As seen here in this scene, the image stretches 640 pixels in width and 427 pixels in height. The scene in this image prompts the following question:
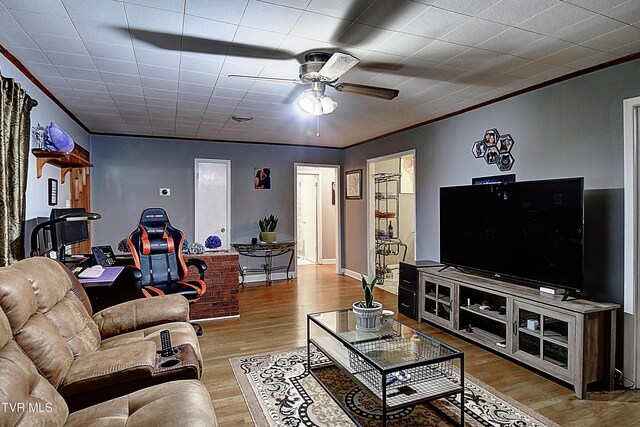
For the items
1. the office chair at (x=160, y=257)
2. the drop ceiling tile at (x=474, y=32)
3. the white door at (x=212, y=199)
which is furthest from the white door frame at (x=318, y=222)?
the drop ceiling tile at (x=474, y=32)

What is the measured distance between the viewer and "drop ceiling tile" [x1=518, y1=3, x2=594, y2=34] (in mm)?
2031

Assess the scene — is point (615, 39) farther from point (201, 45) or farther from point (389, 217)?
point (389, 217)

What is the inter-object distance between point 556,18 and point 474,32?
0.44 metres

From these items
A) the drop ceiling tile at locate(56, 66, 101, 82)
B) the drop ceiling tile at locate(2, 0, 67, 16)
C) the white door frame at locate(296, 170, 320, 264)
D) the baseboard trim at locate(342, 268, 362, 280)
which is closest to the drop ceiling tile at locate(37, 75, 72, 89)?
the drop ceiling tile at locate(56, 66, 101, 82)

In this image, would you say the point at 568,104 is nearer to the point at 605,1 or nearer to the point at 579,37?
the point at 579,37

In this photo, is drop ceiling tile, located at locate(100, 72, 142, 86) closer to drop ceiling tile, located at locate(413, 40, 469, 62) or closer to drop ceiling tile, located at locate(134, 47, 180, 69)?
drop ceiling tile, located at locate(134, 47, 180, 69)

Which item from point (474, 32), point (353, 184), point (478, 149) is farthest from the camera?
Result: point (353, 184)

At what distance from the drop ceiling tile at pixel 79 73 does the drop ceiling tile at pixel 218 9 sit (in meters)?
1.48

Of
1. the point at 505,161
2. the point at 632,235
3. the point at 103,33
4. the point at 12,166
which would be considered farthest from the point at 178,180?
the point at 632,235

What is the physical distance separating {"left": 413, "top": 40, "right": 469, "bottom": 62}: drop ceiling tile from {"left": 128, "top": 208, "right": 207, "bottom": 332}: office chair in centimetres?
297

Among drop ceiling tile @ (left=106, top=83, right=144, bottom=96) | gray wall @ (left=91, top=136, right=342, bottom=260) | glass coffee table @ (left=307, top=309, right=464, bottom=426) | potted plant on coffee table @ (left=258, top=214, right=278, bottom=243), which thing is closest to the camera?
glass coffee table @ (left=307, top=309, right=464, bottom=426)

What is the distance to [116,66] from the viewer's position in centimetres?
286

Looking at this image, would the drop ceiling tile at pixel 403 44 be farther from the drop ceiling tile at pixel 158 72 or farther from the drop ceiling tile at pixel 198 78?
the drop ceiling tile at pixel 158 72

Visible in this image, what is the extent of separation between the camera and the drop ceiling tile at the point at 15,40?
2.29 meters
